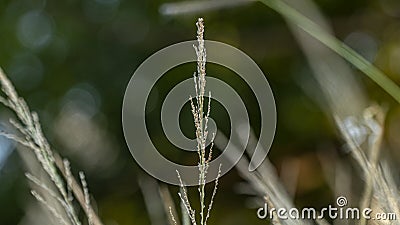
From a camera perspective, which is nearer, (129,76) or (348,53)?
(348,53)

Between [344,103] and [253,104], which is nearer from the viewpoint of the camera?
[344,103]

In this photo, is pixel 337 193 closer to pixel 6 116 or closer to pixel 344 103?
pixel 344 103

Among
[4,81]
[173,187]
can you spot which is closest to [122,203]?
[173,187]

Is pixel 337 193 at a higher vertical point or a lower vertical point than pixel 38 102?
lower

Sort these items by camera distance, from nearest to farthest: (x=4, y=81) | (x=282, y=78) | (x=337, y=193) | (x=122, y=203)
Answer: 1. (x=4, y=81)
2. (x=337, y=193)
3. (x=282, y=78)
4. (x=122, y=203)

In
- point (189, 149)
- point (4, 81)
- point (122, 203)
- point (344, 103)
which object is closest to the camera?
point (4, 81)

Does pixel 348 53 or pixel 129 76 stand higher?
pixel 129 76

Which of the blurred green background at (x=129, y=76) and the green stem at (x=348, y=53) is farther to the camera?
the blurred green background at (x=129, y=76)

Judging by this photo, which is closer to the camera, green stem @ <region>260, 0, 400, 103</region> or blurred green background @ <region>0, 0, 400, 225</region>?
green stem @ <region>260, 0, 400, 103</region>
